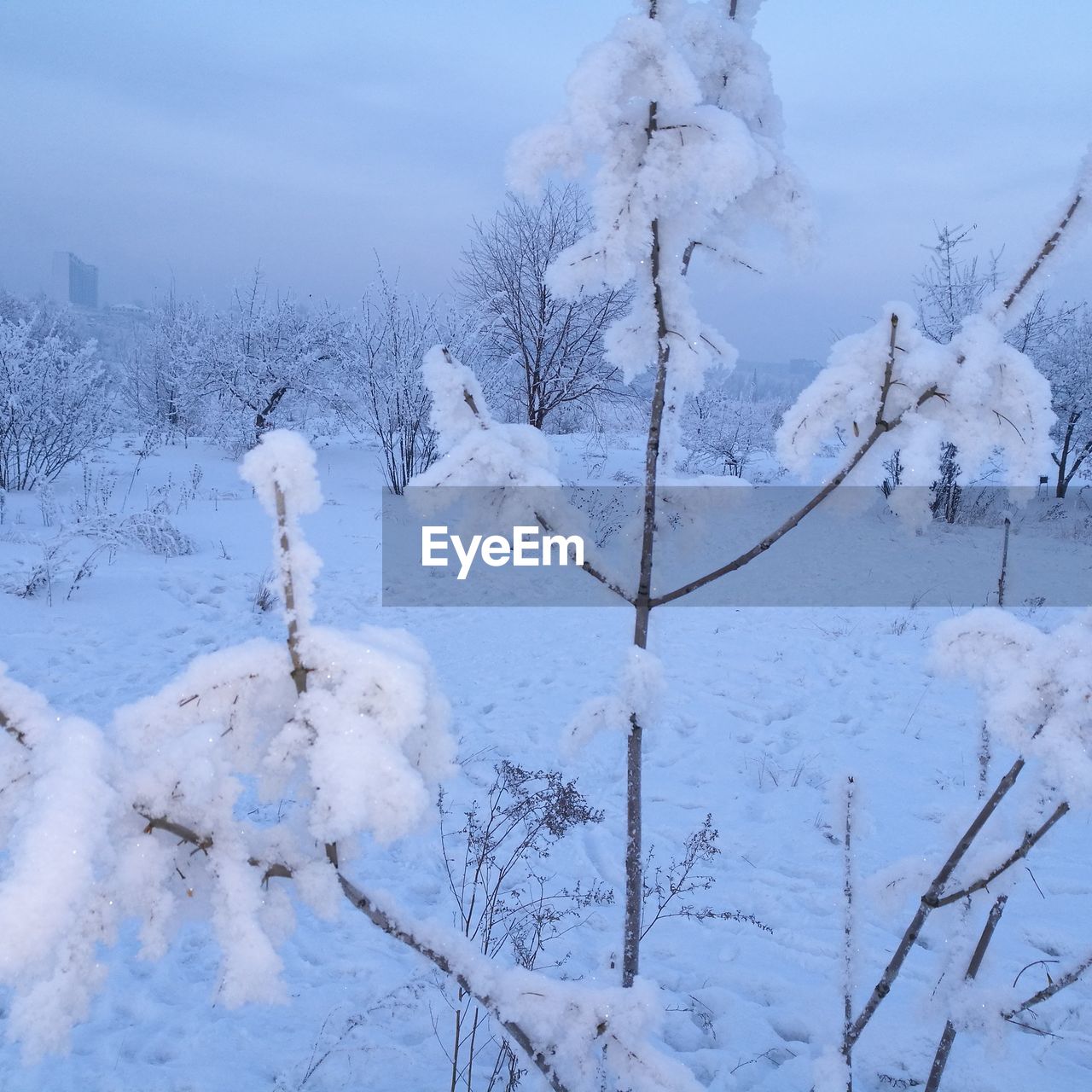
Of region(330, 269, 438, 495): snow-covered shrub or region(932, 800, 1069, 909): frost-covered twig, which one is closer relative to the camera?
region(932, 800, 1069, 909): frost-covered twig

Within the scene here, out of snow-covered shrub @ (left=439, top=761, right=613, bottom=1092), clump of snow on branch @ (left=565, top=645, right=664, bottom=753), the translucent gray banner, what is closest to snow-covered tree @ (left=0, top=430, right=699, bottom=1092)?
the translucent gray banner

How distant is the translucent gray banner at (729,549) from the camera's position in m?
1.36

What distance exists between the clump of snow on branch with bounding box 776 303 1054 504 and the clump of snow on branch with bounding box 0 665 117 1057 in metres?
1.20

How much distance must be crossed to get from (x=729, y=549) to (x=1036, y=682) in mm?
12176

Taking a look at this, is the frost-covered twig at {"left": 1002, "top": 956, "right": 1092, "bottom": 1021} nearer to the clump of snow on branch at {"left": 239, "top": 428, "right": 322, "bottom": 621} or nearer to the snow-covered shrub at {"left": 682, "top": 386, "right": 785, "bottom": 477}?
the clump of snow on branch at {"left": 239, "top": 428, "right": 322, "bottom": 621}

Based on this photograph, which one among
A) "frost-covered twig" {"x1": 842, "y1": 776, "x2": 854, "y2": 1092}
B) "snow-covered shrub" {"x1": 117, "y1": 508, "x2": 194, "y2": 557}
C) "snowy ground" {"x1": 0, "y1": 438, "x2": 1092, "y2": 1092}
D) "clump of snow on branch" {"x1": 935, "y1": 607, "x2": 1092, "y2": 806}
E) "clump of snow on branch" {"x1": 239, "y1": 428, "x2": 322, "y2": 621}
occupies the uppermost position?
"clump of snow on branch" {"x1": 239, "y1": 428, "x2": 322, "y2": 621}

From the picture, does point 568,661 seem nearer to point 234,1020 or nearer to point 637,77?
point 234,1020

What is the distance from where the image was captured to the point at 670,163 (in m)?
1.29

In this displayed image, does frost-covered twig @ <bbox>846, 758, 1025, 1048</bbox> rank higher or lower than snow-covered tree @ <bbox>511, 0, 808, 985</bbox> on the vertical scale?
lower

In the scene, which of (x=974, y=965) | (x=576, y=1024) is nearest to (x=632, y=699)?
(x=576, y=1024)

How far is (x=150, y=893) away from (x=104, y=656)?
5911 millimetres

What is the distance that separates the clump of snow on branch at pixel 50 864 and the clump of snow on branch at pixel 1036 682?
1.22m

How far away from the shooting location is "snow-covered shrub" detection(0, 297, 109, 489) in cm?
1112

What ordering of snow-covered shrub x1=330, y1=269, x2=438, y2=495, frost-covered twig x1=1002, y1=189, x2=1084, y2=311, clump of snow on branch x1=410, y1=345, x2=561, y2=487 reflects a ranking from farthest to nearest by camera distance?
1. snow-covered shrub x1=330, y1=269, x2=438, y2=495
2. clump of snow on branch x1=410, y1=345, x2=561, y2=487
3. frost-covered twig x1=1002, y1=189, x2=1084, y2=311
